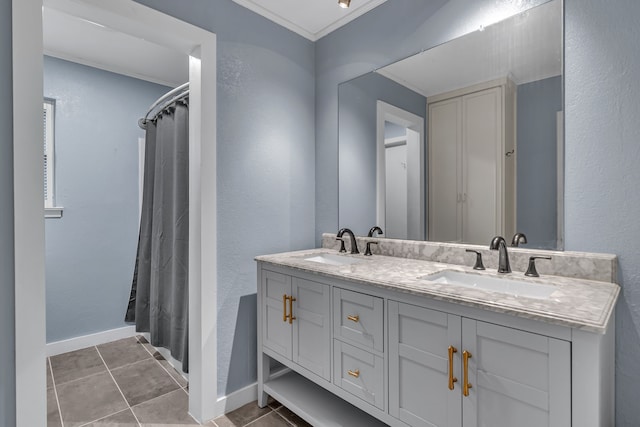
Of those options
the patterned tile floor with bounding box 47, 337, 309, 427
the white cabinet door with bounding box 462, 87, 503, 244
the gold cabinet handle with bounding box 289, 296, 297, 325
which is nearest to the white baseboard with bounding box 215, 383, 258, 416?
the patterned tile floor with bounding box 47, 337, 309, 427

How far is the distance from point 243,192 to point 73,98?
1.89 metres

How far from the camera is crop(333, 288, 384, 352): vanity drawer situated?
Answer: 1.35 metres

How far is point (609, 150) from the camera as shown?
1271 millimetres

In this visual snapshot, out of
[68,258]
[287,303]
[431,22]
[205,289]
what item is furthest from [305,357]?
[68,258]

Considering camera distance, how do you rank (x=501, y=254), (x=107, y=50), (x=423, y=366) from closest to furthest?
(x=423, y=366)
(x=501, y=254)
(x=107, y=50)

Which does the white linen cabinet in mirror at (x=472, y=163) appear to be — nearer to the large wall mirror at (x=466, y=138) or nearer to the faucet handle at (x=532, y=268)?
the large wall mirror at (x=466, y=138)

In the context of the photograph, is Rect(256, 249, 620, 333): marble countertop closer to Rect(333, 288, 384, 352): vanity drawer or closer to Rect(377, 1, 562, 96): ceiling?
Rect(333, 288, 384, 352): vanity drawer

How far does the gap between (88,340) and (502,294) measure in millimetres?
3195

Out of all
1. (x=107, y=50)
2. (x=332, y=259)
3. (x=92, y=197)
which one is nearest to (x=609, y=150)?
(x=332, y=259)

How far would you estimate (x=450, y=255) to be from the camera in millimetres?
1721

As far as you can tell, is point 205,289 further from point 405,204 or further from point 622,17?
point 622,17

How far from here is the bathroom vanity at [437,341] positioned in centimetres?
91

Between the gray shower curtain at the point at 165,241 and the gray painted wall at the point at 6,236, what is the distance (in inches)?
34.7

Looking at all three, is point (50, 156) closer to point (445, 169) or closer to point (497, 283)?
point (445, 169)
